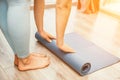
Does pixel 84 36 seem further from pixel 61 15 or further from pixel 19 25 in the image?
pixel 19 25

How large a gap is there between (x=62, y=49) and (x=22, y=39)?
1.11 feet

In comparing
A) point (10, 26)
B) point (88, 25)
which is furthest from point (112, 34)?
point (10, 26)

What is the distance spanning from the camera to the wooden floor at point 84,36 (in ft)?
4.32

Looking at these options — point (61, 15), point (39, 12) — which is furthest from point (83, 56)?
point (39, 12)

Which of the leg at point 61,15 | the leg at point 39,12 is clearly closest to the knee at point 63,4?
the leg at point 61,15

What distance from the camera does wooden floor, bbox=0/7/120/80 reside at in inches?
51.8

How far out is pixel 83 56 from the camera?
4.62ft

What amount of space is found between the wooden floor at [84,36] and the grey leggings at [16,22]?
0.18 meters

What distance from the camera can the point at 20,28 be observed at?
3.79 feet

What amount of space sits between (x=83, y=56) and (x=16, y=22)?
54 centimetres

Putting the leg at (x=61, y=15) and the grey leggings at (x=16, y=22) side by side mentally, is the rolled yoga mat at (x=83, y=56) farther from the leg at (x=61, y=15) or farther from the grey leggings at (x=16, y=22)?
the grey leggings at (x=16, y=22)

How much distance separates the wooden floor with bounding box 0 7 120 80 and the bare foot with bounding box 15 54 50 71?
3cm

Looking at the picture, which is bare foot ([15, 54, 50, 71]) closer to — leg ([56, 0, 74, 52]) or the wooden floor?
the wooden floor

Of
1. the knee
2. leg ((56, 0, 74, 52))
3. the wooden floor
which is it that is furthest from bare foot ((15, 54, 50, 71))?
the knee
